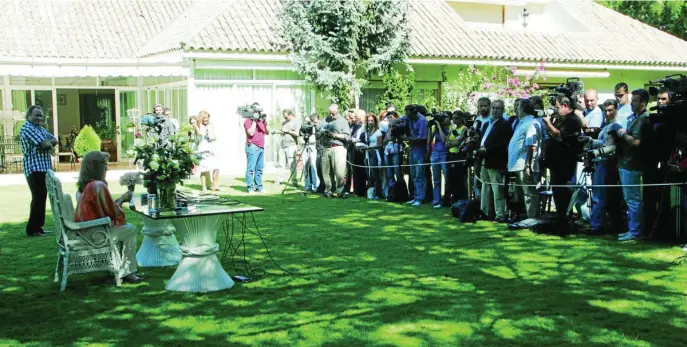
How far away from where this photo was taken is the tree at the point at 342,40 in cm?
2106

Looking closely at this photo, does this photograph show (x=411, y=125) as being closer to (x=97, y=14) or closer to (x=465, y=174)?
(x=465, y=174)

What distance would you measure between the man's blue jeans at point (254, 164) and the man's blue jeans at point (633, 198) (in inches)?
330

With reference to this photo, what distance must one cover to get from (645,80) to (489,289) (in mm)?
23794

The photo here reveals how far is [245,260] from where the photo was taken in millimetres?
8781

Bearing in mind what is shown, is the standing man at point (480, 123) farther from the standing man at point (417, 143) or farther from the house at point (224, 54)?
the house at point (224, 54)

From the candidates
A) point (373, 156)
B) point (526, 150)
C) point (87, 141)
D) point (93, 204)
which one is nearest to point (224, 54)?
point (87, 141)

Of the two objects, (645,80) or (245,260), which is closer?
(245,260)

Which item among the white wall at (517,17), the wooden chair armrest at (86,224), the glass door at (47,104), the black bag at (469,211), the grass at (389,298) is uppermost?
the white wall at (517,17)

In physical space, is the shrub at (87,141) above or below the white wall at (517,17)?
below

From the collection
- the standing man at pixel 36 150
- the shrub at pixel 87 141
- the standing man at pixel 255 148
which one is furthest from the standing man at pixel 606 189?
the shrub at pixel 87 141

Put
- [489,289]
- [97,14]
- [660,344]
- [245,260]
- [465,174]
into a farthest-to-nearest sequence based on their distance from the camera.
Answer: [97,14] < [465,174] < [245,260] < [489,289] < [660,344]

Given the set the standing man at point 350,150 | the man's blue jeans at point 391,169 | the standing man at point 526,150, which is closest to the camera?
the standing man at point 526,150

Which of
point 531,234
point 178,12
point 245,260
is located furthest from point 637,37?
point 245,260

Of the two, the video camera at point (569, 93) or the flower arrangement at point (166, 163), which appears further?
the video camera at point (569, 93)
